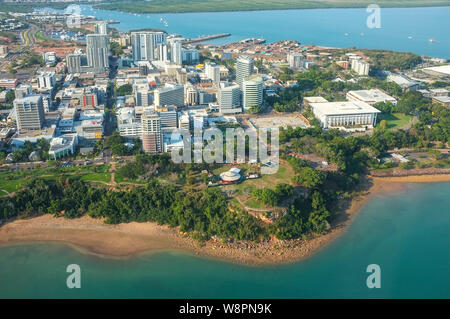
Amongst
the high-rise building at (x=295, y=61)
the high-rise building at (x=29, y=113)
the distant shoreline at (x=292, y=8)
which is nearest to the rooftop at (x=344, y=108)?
the high-rise building at (x=295, y=61)

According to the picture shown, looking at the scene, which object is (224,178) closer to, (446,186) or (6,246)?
(6,246)

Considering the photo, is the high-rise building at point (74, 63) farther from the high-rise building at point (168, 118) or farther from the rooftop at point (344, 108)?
the rooftop at point (344, 108)

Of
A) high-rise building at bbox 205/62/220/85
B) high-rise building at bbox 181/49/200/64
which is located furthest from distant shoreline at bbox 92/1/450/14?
high-rise building at bbox 205/62/220/85

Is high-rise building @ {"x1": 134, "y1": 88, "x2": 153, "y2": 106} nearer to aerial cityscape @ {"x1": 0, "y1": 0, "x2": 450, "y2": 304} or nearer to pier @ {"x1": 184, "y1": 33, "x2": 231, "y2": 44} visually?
aerial cityscape @ {"x1": 0, "y1": 0, "x2": 450, "y2": 304}

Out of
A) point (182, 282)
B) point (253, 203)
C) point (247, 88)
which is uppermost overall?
point (247, 88)

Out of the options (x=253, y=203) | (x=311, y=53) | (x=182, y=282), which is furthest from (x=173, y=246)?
(x=311, y=53)

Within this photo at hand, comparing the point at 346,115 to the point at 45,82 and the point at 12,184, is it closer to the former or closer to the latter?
the point at 12,184
